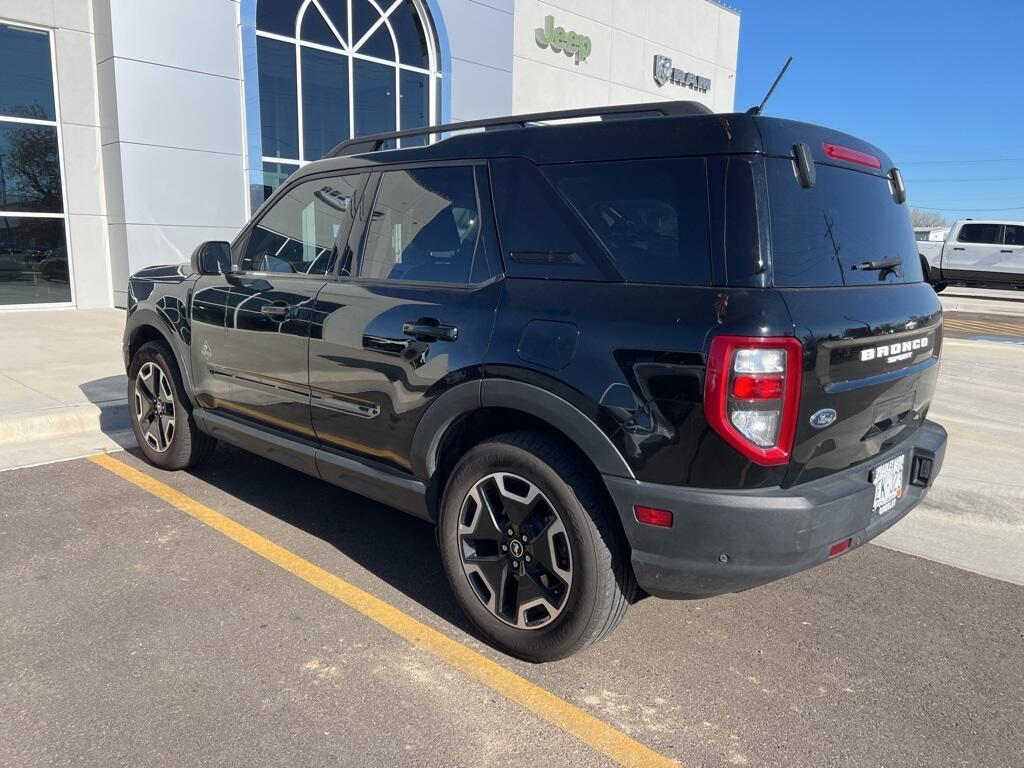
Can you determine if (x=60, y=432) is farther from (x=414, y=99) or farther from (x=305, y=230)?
(x=414, y=99)

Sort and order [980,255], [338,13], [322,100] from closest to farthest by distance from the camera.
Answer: [338,13] → [322,100] → [980,255]

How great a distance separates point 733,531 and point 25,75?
44.0 ft

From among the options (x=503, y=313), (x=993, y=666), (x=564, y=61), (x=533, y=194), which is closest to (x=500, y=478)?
(x=503, y=313)

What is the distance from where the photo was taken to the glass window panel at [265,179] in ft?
43.5

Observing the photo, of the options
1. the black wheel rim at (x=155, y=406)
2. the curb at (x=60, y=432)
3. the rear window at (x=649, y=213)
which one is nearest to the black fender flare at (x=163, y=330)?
the black wheel rim at (x=155, y=406)

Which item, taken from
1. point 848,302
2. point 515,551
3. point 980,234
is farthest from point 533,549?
point 980,234

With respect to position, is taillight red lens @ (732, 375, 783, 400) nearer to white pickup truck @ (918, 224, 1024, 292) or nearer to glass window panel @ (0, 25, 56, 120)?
glass window panel @ (0, 25, 56, 120)

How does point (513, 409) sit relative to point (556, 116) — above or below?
below

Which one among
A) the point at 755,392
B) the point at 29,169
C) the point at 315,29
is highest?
the point at 315,29

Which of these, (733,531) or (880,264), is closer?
(733,531)

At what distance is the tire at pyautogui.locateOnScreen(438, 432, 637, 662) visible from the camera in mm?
2623

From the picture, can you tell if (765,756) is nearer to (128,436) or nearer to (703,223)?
(703,223)

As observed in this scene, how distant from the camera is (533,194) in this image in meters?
2.89

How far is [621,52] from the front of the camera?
66.7ft
